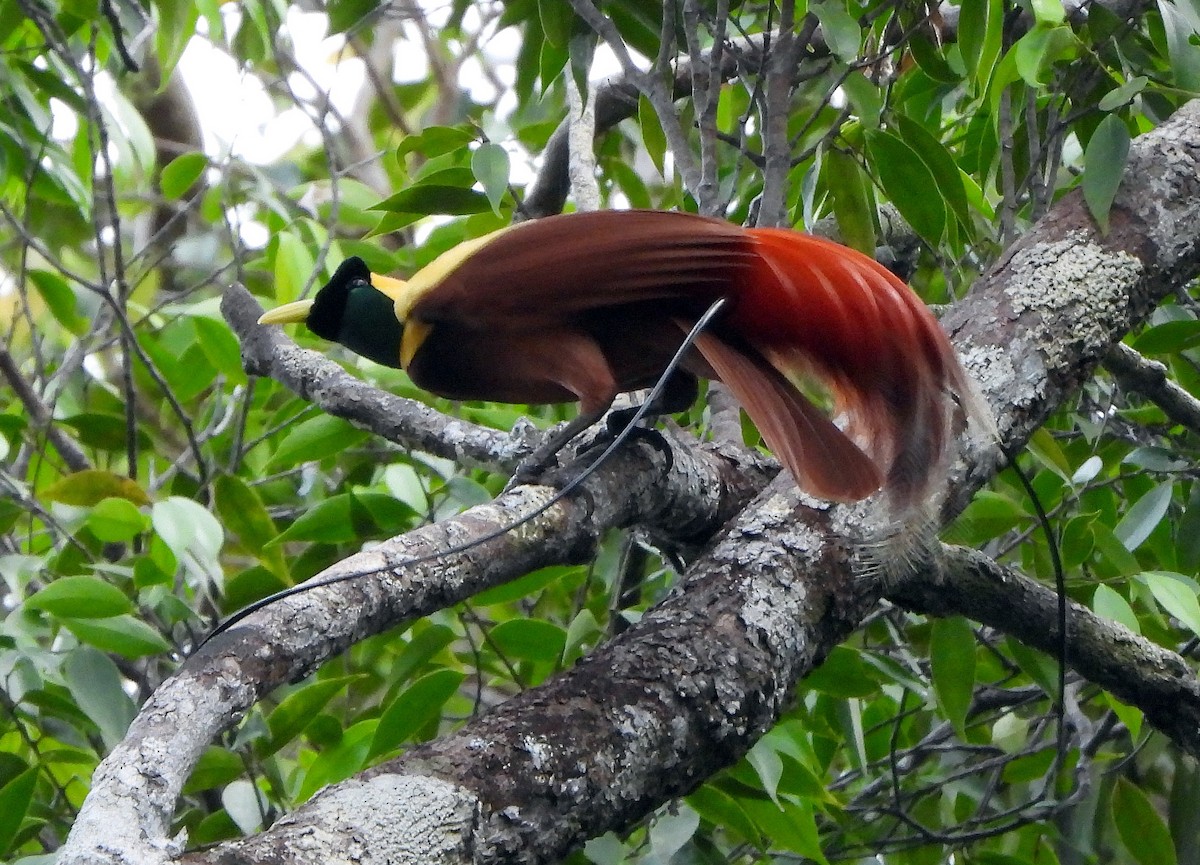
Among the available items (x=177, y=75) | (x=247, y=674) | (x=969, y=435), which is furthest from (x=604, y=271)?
(x=177, y=75)

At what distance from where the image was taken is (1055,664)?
1688mm

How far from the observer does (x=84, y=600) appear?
1.53 m

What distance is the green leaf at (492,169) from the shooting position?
64.1 inches

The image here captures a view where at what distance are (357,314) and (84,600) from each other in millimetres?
519

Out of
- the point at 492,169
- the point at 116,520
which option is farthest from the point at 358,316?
the point at 116,520

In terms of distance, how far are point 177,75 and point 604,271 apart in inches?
137

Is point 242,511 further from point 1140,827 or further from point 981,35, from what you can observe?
point 1140,827

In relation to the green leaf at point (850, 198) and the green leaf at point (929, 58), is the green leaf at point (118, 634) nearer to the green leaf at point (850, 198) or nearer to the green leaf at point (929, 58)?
the green leaf at point (850, 198)

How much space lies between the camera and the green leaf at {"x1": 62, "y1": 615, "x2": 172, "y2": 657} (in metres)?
1.57

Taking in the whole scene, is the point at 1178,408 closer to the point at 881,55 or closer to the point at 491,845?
the point at 881,55

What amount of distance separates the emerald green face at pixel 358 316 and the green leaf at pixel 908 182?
2.13 feet

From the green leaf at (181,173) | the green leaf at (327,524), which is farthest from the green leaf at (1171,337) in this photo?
the green leaf at (181,173)

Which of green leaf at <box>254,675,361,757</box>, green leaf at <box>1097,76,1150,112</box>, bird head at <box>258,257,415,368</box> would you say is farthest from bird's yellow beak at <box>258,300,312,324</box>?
green leaf at <box>1097,76,1150,112</box>

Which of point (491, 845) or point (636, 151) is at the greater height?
point (636, 151)
